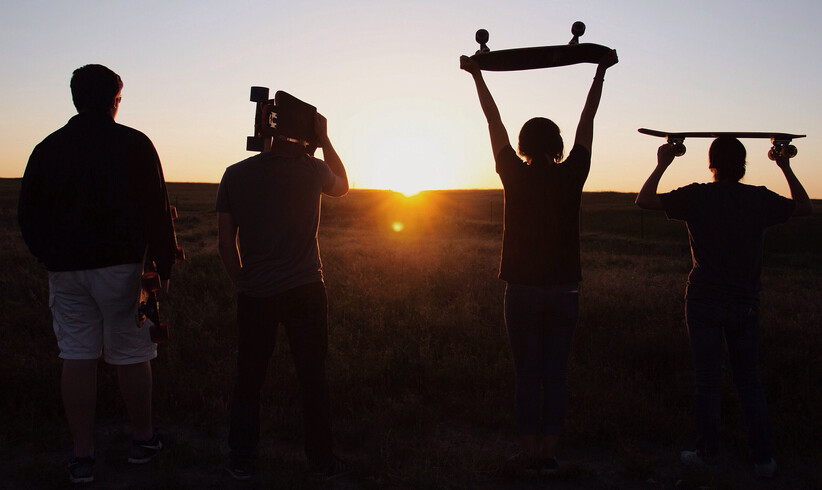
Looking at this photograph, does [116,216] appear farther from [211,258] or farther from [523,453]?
[211,258]

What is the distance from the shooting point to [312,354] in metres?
3.41

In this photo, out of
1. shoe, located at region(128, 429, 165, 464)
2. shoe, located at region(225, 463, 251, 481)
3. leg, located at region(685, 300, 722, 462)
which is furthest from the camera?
shoe, located at region(128, 429, 165, 464)

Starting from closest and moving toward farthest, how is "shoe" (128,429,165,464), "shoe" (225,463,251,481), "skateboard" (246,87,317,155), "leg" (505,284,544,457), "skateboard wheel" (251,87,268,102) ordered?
"skateboard" (246,87,317,155), "skateboard wheel" (251,87,268,102), "leg" (505,284,544,457), "shoe" (225,463,251,481), "shoe" (128,429,165,464)

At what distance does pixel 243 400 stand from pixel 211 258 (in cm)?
855

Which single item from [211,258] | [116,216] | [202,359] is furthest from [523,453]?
[211,258]

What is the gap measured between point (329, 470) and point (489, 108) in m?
2.36

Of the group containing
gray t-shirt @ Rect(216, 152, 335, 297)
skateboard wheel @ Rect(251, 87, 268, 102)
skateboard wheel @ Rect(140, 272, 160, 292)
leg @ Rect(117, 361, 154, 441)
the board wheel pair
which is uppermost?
skateboard wheel @ Rect(251, 87, 268, 102)

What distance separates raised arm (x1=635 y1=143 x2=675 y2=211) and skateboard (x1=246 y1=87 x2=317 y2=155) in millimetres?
2029

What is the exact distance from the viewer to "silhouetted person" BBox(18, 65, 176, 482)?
3.29 meters

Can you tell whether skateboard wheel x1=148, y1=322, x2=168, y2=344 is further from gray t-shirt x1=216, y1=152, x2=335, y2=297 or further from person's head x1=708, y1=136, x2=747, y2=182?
person's head x1=708, y1=136, x2=747, y2=182

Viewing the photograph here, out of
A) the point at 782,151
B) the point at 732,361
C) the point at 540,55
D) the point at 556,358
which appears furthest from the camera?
the point at 732,361

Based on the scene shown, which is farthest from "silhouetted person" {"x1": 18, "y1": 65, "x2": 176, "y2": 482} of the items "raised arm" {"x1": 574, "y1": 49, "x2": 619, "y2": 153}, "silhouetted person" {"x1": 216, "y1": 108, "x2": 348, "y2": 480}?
"raised arm" {"x1": 574, "y1": 49, "x2": 619, "y2": 153}

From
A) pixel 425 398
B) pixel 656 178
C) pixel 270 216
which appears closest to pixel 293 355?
pixel 270 216

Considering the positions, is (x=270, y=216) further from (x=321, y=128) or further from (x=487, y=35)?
(x=487, y=35)
